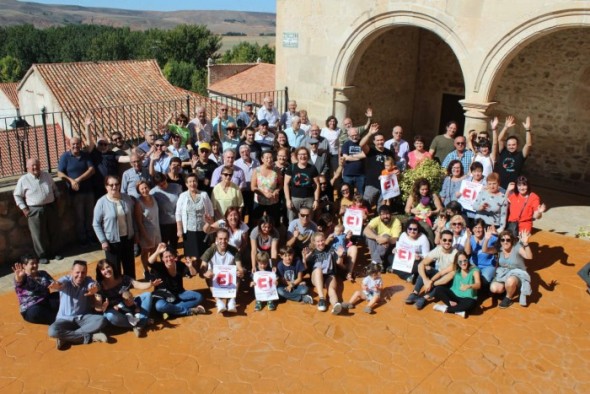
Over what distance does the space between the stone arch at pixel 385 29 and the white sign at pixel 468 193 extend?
251 centimetres

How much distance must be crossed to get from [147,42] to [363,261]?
62103mm

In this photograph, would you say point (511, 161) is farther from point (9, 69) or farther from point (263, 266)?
point (9, 69)

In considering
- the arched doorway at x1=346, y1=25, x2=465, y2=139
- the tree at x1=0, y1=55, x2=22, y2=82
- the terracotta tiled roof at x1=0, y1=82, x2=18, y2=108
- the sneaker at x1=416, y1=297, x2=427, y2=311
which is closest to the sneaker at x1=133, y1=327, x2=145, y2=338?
the sneaker at x1=416, y1=297, x2=427, y2=311

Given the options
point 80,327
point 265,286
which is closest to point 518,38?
point 265,286

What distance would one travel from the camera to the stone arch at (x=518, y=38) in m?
7.73

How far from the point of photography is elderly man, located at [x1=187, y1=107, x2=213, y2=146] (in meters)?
9.18

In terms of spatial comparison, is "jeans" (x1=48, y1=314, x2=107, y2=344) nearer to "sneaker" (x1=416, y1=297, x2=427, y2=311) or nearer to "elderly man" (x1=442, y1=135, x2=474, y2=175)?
"sneaker" (x1=416, y1=297, x2=427, y2=311)

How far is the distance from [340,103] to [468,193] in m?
4.22

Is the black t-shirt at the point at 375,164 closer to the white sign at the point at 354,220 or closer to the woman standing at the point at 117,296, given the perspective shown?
the white sign at the point at 354,220

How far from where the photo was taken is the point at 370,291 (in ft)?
22.2

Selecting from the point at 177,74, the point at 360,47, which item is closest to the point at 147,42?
the point at 177,74

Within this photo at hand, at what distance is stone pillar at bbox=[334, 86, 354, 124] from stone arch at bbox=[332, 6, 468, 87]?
13cm

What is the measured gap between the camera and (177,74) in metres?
54.7

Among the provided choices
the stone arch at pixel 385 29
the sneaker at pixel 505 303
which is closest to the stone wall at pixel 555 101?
the stone arch at pixel 385 29
